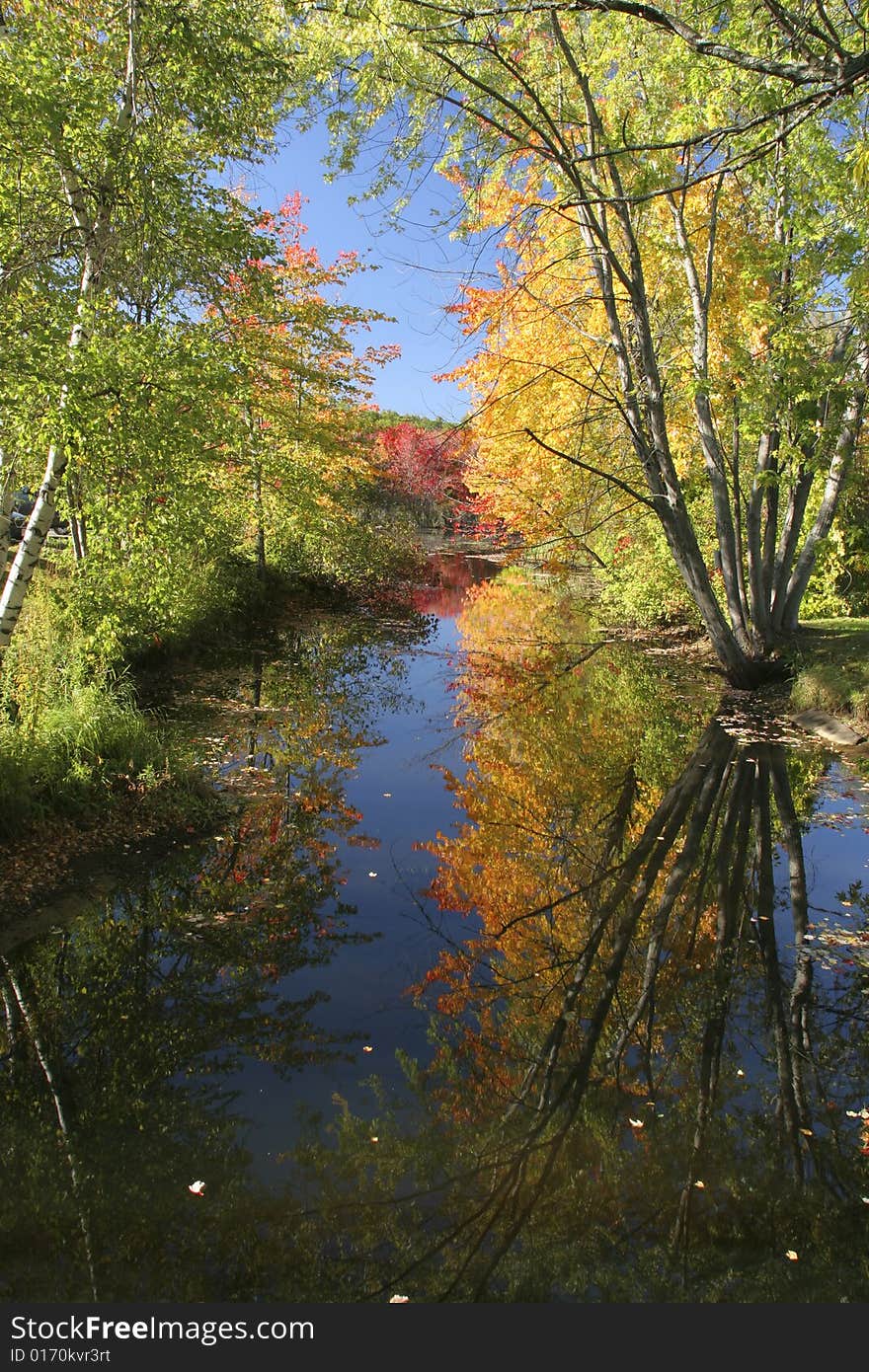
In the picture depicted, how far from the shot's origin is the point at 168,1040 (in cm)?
399

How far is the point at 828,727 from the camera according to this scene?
31.3 ft

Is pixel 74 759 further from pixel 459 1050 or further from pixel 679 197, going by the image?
pixel 679 197

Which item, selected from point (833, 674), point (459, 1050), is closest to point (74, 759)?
point (459, 1050)

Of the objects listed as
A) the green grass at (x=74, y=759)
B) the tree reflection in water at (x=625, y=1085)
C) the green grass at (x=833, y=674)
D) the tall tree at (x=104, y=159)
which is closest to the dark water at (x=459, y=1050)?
the tree reflection in water at (x=625, y=1085)

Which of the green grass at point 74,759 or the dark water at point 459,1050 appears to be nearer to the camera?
the dark water at point 459,1050

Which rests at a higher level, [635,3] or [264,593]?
[635,3]

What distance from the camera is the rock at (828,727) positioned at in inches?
360

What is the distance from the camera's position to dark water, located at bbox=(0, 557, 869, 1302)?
281cm

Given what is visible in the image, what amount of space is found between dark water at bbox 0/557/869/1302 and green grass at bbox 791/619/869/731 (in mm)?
2045

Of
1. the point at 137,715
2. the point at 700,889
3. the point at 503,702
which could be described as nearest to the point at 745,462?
the point at 503,702

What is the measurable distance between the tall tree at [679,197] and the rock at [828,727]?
178cm

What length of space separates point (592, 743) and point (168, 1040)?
21.6ft

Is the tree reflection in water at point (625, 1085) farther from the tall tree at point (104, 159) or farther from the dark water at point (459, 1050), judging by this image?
the tall tree at point (104, 159)

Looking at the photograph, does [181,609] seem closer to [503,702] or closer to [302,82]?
[503,702]
